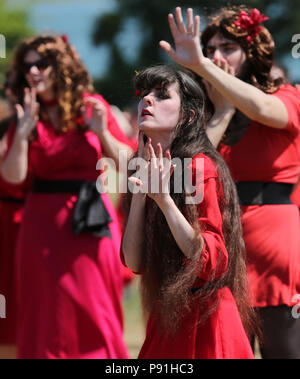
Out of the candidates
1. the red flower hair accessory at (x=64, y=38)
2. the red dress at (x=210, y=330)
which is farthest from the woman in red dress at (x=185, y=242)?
the red flower hair accessory at (x=64, y=38)

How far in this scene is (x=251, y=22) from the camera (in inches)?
139

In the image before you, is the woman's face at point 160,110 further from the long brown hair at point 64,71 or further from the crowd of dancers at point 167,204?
the long brown hair at point 64,71

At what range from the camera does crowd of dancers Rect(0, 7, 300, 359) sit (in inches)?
110

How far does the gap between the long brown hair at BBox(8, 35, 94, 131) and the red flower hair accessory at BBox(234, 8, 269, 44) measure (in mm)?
1380

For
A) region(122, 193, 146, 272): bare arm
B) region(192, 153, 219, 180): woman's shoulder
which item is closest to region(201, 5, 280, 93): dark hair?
region(192, 153, 219, 180): woman's shoulder

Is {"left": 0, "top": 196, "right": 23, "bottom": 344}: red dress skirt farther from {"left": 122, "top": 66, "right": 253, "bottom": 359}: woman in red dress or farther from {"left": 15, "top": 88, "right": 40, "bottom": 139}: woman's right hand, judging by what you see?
{"left": 122, "top": 66, "right": 253, "bottom": 359}: woman in red dress

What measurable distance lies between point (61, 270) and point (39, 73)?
121 cm

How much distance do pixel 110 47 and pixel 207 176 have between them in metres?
38.8

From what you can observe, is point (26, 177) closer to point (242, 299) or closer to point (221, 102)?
point (221, 102)

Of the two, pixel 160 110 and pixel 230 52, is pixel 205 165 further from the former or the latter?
pixel 230 52

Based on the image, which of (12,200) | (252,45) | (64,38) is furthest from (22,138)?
(252,45)

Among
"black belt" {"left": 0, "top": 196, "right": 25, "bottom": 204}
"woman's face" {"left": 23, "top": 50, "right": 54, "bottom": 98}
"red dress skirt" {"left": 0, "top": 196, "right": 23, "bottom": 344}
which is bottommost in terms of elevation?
"red dress skirt" {"left": 0, "top": 196, "right": 23, "bottom": 344}

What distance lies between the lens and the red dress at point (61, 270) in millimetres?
4441
